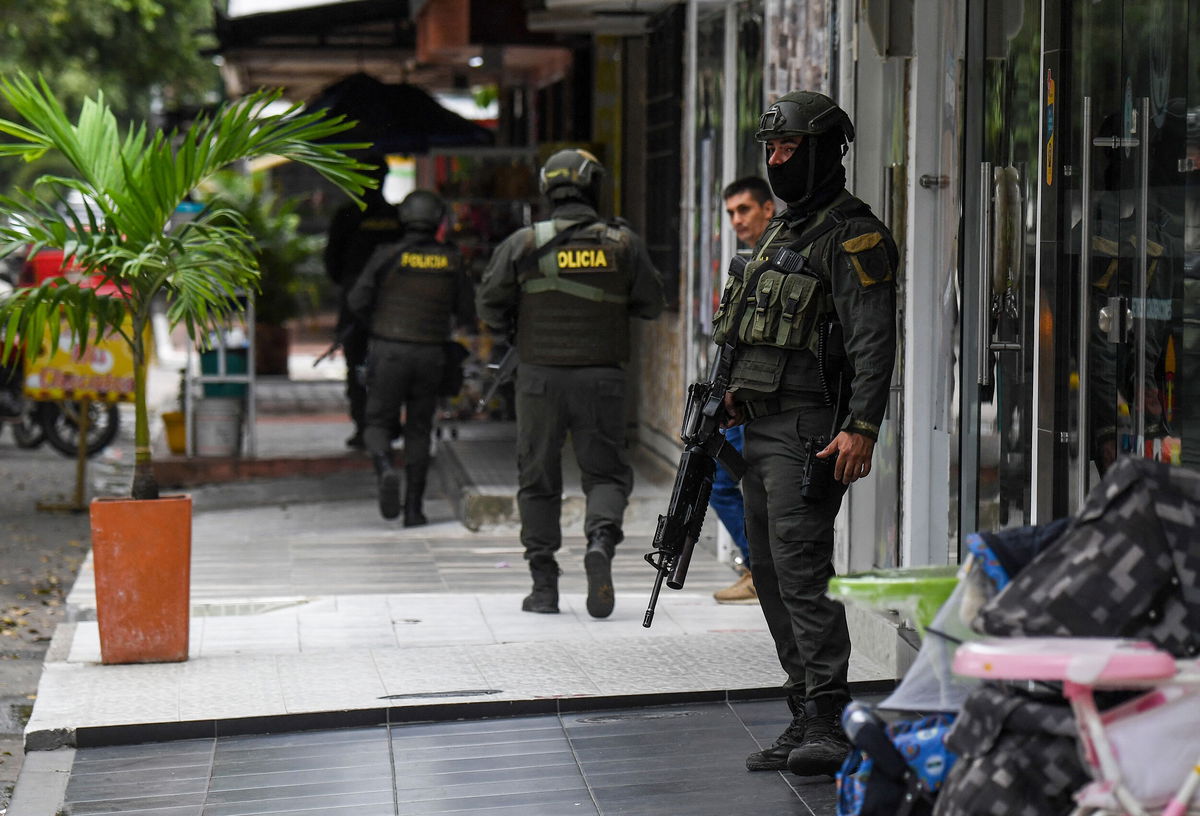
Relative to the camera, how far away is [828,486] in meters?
4.95

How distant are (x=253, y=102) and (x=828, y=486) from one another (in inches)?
116

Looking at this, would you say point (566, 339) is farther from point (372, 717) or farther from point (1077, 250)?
point (1077, 250)

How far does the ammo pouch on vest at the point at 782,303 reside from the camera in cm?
491

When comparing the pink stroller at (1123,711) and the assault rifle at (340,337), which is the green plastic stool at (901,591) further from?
the assault rifle at (340,337)

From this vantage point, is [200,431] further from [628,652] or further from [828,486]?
[828,486]

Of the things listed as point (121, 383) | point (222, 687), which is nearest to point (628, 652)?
point (222, 687)

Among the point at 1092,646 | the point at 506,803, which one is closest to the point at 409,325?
the point at 506,803

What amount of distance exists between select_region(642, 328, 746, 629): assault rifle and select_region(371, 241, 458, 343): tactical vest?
188 inches

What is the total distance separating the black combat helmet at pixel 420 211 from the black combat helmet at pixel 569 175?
2.86 metres

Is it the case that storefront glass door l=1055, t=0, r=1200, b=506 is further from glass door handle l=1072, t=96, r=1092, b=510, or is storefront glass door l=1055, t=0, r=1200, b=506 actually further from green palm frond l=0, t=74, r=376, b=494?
green palm frond l=0, t=74, r=376, b=494

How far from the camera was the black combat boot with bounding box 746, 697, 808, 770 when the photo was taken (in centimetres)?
513

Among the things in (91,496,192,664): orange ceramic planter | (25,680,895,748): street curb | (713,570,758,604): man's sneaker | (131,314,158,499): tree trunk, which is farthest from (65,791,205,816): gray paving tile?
(713,570,758,604): man's sneaker

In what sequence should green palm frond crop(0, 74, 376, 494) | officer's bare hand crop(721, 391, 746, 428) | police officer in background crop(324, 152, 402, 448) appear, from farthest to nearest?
1. police officer in background crop(324, 152, 402, 448)
2. green palm frond crop(0, 74, 376, 494)
3. officer's bare hand crop(721, 391, 746, 428)

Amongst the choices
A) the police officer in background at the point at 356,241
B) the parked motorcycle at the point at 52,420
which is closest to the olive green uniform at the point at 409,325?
the police officer in background at the point at 356,241
